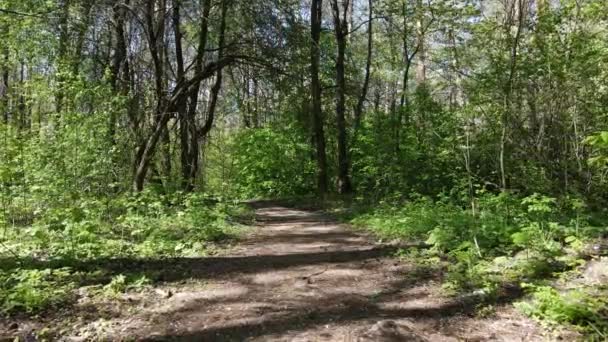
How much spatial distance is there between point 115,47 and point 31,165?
14.1 ft

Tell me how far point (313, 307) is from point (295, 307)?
0.17 metres

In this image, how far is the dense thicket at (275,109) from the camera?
791cm

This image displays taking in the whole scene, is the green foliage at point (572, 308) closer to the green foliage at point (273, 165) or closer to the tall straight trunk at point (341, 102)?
the tall straight trunk at point (341, 102)

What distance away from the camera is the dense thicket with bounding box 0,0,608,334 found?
7.91 metres

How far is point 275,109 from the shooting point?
43.7 feet

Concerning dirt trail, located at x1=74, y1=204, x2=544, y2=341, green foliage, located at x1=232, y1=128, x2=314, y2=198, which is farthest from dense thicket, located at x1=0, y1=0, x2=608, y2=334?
green foliage, located at x1=232, y1=128, x2=314, y2=198

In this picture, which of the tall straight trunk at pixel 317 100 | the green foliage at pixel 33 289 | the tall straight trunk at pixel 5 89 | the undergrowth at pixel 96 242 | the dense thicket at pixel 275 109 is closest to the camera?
the green foliage at pixel 33 289

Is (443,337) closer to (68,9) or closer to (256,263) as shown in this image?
(256,263)

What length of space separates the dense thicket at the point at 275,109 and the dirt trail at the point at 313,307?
130 centimetres

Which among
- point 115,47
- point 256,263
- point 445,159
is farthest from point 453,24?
point 256,263

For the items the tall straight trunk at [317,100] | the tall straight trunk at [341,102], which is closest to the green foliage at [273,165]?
the tall straight trunk at [317,100]

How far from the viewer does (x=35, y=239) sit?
6516mm

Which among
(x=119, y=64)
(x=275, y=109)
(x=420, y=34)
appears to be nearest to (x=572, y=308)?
(x=275, y=109)

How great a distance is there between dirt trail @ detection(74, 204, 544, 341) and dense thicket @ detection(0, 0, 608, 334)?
1298 mm
